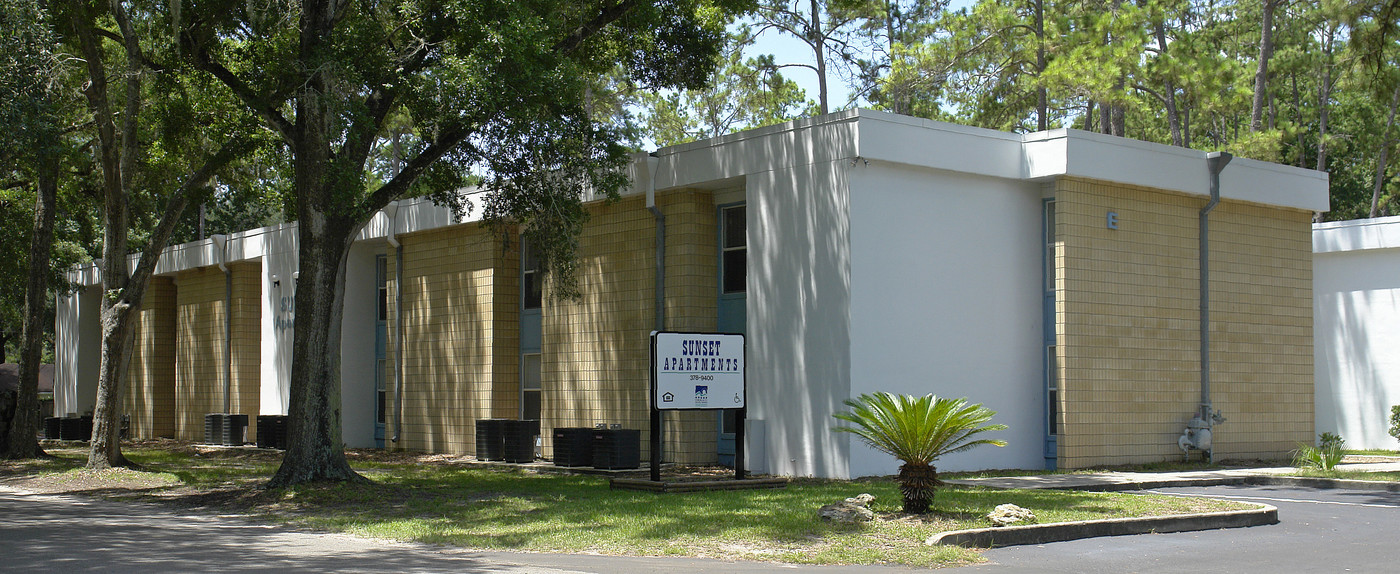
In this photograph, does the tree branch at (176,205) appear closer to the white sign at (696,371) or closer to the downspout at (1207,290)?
the white sign at (696,371)

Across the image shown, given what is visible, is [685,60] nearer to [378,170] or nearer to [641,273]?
[641,273]

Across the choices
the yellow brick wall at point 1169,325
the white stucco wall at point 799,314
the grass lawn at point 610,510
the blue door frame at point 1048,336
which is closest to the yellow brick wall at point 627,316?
the white stucco wall at point 799,314

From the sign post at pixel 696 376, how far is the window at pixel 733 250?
4.31 metres

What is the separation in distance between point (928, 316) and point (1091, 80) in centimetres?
937

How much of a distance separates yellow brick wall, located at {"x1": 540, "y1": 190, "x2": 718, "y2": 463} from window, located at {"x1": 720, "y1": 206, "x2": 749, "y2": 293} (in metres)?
0.19

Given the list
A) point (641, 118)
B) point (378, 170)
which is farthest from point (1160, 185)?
point (378, 170)

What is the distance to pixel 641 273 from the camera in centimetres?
2198

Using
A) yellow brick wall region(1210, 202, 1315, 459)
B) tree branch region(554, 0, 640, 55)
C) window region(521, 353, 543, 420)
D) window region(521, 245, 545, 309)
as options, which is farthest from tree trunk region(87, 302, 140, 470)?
yellow brick wall region(1210, 202, 1315, 459)

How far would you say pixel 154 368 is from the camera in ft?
119

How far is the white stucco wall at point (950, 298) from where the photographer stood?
18484 mm

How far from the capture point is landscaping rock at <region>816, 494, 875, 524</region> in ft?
41.8

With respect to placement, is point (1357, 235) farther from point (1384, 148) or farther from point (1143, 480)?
point (1384, 148)

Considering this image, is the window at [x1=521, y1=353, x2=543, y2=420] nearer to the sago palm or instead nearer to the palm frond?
the palm frond

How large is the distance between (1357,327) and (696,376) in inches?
673
